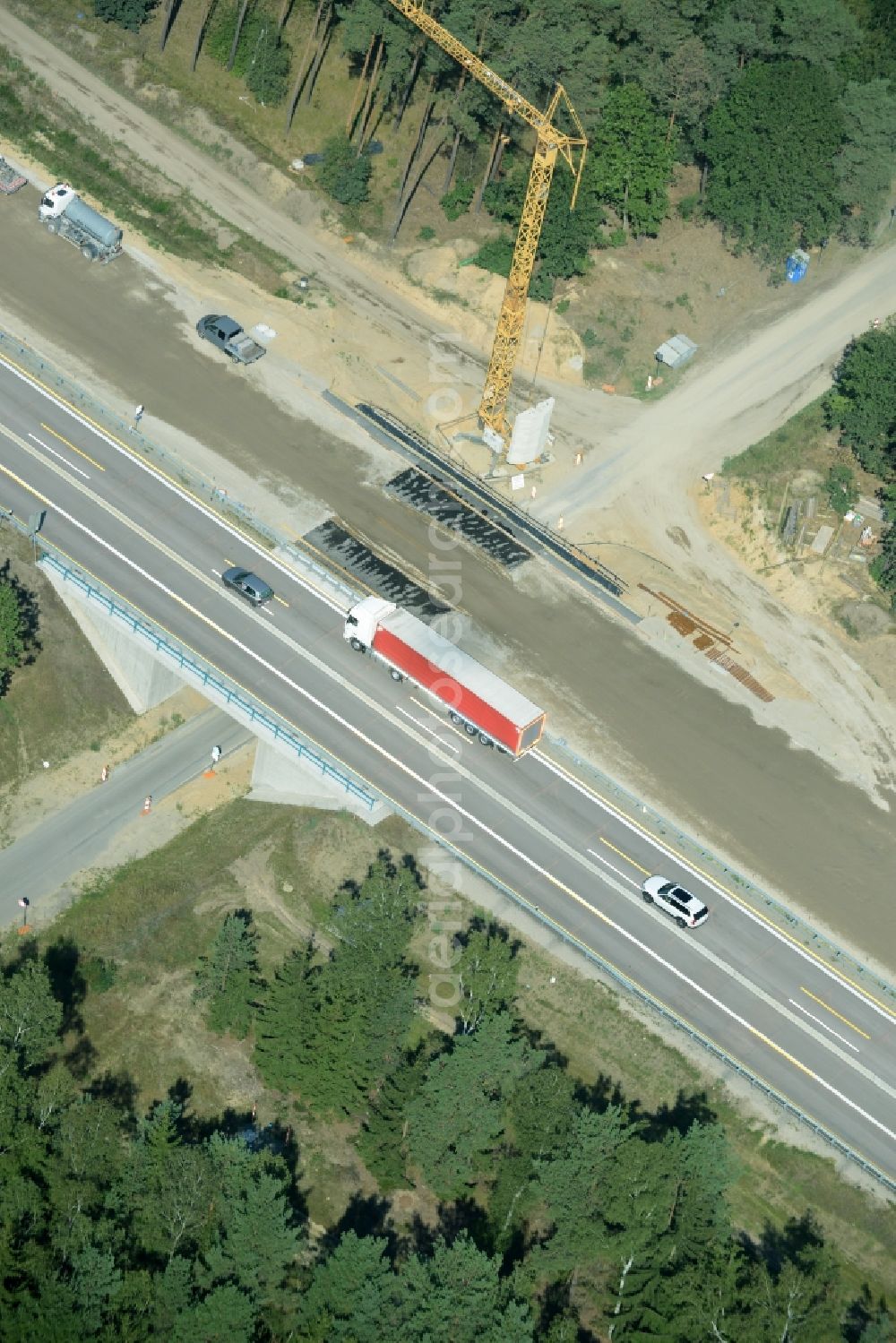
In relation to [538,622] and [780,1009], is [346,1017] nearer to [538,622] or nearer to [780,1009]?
[780,1009]

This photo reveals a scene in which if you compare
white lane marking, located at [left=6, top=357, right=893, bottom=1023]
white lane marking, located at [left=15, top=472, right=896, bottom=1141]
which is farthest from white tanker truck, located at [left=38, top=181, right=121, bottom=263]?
white lane marking, located at [left=15, top=472, right=896, bottom=1141]

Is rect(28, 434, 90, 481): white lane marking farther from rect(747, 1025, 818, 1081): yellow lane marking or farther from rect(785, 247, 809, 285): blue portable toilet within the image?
rect(785, 247, 809, 285): blue portable toilet

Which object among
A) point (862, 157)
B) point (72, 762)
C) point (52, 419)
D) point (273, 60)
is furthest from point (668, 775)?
point (273, 60)

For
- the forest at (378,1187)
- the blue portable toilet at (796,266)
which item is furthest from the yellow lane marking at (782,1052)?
the blue portable toilet at (796,266)

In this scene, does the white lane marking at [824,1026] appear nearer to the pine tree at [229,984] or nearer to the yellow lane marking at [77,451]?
the pine tree at [229,984]

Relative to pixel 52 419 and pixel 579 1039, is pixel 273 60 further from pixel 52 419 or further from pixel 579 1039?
pixel 579 1039

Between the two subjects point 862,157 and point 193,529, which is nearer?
point 193,529

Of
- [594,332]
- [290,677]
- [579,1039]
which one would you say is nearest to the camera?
[579,1039]
